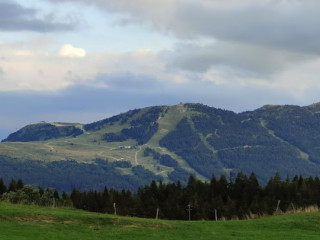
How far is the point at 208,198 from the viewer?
129 m

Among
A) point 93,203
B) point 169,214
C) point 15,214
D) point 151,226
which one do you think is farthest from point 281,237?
point 93,203

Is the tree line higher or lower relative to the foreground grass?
lower

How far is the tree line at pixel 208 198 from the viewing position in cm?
11188

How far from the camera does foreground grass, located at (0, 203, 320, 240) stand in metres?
37.5

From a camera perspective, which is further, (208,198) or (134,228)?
(208,198)

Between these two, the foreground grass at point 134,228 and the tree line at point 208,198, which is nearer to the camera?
the foreground grass at point 134,228

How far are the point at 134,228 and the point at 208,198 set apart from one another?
292 feet

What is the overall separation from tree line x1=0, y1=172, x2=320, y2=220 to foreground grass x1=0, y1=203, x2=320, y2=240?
60.5 m

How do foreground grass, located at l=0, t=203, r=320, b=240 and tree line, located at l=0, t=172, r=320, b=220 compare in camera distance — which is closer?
foreground grass, located at l=0, t=203, r=320, b=240

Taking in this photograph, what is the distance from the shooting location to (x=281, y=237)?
3903 cm

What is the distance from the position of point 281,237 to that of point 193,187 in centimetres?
9562

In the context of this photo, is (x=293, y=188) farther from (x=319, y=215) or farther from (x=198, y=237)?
(x=198, y=237)

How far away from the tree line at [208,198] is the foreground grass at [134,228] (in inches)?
2382

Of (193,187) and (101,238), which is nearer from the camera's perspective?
(101,238)
